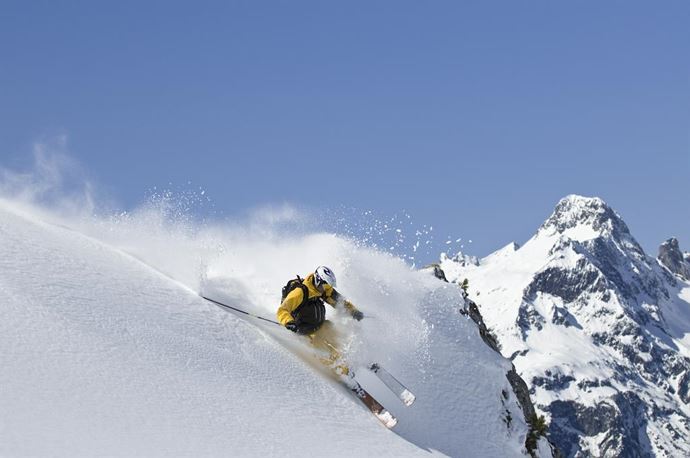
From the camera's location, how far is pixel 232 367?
15305 mm

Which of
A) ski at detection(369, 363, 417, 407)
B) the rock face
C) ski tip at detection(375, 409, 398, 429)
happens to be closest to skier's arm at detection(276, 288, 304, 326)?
ski at detection(369, 363, 417, 407)

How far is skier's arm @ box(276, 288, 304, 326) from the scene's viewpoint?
709 inches

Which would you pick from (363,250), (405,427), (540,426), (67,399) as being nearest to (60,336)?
(67,399)

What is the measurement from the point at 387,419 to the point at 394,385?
5.35 feet

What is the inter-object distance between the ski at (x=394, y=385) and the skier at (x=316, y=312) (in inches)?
41.0

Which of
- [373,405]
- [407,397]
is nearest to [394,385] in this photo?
[407,397]

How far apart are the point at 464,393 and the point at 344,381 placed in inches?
165

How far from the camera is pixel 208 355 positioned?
1526 centimetres

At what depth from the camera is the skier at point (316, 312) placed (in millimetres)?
18062

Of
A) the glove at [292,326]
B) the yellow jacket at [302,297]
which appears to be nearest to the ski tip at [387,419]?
the glove at [292,326]

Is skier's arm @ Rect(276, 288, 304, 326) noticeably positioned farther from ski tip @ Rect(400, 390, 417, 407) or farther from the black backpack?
ski tip @ Rect(400, 390, 417, 407)

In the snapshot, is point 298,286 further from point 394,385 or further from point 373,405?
point 373,405

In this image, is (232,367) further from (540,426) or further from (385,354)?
(540,426)

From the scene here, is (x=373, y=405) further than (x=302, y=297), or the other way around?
(x=302, y=297)
